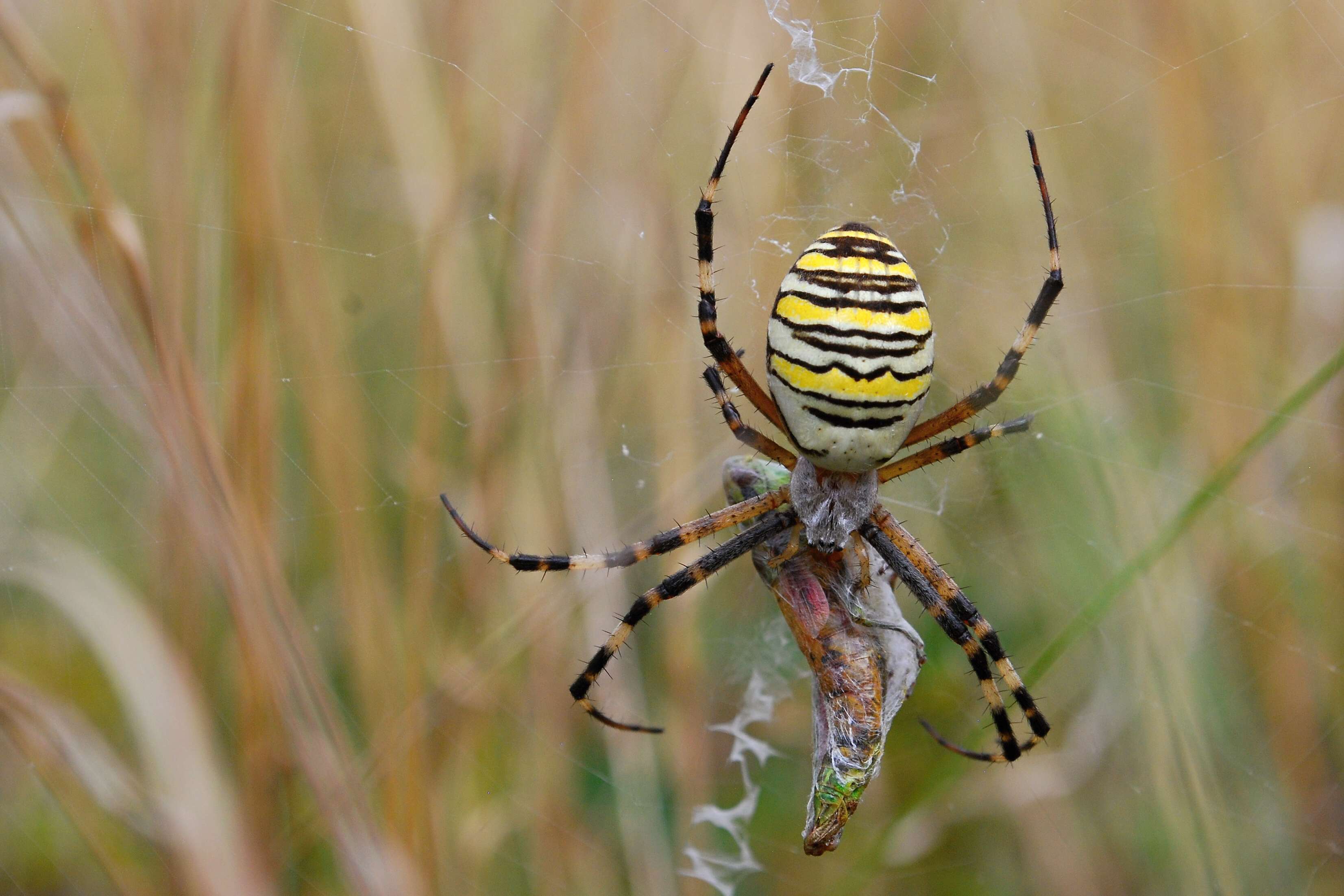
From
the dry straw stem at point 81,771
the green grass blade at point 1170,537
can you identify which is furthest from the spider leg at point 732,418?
the dry straw stem at point 81,771

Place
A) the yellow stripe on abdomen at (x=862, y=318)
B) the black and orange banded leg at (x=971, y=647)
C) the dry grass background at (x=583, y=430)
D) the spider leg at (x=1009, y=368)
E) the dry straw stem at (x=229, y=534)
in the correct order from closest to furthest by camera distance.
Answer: the dry straw stem at (x=229, y=534) → the yellow stripe on abdomen at (x=862, y=318) → the dry grass background at (x=583, y=430) → the spider leg at (x=1009, y=368) → the black and orange banded leg at (x=971, y=647)

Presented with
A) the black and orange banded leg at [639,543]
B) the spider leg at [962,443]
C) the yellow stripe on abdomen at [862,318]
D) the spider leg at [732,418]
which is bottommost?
the black and orange banded leg at [639,543]

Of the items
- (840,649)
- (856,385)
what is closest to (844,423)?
(856,385)

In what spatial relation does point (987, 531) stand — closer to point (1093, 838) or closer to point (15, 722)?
point (1093, 838)

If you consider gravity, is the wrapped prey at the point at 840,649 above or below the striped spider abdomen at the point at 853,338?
below

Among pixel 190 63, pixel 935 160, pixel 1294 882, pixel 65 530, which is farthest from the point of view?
pixel 935 160

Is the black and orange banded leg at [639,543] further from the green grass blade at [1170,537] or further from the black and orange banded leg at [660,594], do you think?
the green grass blade at [1170,537]

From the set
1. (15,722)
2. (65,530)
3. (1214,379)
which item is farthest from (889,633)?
(65,530)

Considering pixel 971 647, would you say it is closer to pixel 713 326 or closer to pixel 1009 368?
pixel 1009 368
